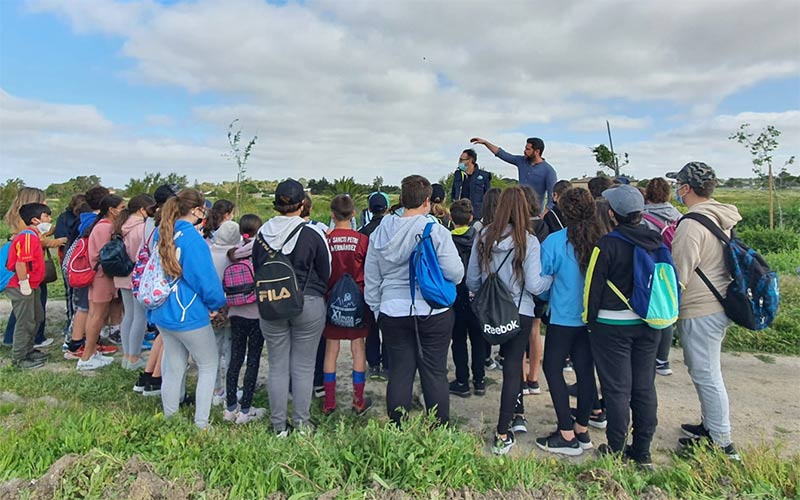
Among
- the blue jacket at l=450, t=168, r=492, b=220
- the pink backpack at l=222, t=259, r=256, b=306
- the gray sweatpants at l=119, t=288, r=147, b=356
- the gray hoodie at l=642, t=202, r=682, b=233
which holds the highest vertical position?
the blue jacket at l=450, t=168, r=492, b=220

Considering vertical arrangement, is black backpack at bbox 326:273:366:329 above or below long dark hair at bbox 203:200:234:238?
below

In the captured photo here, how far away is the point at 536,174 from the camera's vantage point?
6.30 m

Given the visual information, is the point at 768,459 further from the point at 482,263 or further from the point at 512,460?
the point at 482,263

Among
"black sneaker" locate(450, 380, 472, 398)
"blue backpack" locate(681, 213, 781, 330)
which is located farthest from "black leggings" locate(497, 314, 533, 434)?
"blue backpack" locate(681, 213, 781, 330)

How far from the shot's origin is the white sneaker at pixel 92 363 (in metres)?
5.31

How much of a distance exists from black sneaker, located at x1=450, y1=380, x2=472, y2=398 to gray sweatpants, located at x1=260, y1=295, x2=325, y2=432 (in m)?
1.56

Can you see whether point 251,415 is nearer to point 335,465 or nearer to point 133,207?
A: point 335,465

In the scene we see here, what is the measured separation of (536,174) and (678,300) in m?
3.44

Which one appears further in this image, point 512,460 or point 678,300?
point 678,300

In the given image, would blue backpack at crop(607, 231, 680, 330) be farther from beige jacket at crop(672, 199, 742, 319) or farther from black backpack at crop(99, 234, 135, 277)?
black backpack at crop(99, 234, 135, 277)

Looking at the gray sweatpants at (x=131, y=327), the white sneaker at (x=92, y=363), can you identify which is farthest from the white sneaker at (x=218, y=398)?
the white sneaker at (x=92, y=363)

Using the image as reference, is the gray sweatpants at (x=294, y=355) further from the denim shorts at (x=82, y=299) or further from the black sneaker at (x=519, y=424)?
the denim shorts at (x=82, y=299)

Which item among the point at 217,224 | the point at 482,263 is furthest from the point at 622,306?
the point at 217,224

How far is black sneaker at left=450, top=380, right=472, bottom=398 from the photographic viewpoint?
4538 mm
